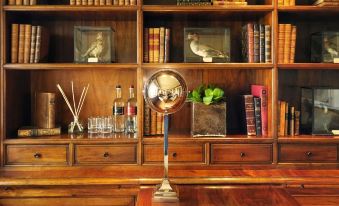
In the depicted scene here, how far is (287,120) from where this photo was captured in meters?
2.81

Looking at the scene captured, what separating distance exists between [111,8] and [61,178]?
112cm

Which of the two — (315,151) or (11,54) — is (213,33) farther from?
(11,54)

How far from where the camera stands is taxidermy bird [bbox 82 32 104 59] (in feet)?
9.11

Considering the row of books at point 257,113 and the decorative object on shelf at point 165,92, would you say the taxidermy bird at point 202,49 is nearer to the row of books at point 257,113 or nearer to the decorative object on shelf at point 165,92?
the row of books at point 257,113

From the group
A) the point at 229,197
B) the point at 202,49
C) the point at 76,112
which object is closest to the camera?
the point at 229,197

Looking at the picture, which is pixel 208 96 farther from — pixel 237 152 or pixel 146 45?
pixel 146 45

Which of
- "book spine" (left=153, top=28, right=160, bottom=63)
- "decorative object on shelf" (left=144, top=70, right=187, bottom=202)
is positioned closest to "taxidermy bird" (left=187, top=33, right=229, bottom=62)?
"book spine" (left=153, top=28, right=160, bottom=63)

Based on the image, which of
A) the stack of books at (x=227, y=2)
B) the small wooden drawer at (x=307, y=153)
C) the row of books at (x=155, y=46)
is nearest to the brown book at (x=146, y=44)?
the row of books at (x=155, y=46)

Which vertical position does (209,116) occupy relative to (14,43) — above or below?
below

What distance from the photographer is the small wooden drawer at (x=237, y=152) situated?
2.71 m

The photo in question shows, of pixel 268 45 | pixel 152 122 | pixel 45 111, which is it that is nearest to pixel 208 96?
pixel 152 122

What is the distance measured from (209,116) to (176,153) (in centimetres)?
33

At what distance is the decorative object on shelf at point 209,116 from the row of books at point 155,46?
1.15 ft

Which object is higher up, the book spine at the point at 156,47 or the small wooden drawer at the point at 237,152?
the book spine at the point at 156,47
